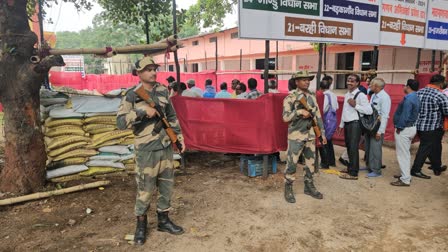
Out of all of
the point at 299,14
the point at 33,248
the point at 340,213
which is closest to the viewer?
the point at 33,248

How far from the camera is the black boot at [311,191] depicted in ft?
14.8

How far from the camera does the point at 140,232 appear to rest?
334 centimetres

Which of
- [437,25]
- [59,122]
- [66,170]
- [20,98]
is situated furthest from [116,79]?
[437,25]

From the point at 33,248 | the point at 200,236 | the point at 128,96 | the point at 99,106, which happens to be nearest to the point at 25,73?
the point at 99,106

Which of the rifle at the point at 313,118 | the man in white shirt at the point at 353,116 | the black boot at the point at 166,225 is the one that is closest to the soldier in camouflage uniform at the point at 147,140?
the black boot at the point at 166,225

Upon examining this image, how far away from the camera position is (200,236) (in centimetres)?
348

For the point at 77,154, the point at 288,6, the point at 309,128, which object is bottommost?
the point at 77,154

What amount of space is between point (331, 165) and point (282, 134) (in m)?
1.51

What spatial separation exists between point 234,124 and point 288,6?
1.94 m

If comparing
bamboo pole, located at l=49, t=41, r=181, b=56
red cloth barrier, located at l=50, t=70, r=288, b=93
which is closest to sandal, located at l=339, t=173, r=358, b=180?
bamboo pole, located at l=49, t=41, r=181, b=56

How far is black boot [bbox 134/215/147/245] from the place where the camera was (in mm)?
3311

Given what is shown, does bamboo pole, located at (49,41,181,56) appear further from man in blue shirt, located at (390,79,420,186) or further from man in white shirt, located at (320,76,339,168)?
man in blue shirt, located at (390,79,420,186)

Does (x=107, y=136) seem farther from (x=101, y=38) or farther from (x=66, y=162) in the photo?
(x=101, y=38)

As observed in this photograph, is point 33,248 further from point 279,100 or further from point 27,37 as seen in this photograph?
point 279,100
